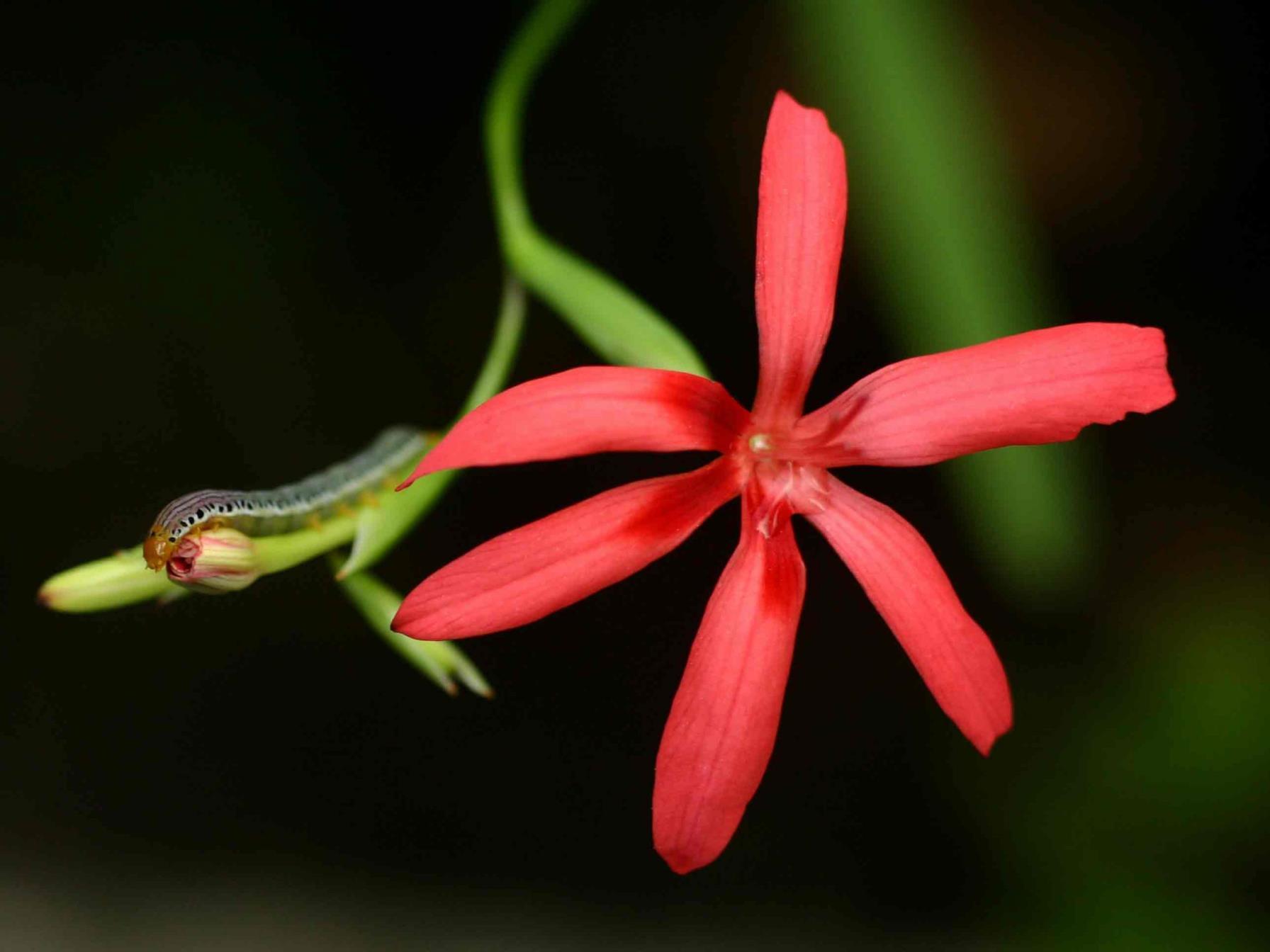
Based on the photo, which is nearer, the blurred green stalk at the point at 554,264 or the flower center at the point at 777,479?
the flower center at the point at 777,479

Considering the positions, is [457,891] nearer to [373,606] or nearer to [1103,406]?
[373,606]

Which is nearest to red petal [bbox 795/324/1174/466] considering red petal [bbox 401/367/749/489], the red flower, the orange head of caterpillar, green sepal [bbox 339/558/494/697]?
the red flower

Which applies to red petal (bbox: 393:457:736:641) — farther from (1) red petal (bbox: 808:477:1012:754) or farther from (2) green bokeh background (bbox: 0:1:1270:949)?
(2) green bokeh background (bbox: 0:1:1270:949)

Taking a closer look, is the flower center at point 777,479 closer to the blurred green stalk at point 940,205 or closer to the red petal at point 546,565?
the red petal at point 546,565

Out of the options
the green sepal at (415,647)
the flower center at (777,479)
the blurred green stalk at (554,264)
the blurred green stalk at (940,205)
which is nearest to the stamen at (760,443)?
the flower center at (777,479)

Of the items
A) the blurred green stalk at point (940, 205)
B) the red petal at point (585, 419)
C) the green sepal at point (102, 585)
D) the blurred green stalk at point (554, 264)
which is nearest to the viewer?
the red petal at point (585, 419)

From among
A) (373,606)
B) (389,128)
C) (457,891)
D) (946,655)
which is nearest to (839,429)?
(946,655)

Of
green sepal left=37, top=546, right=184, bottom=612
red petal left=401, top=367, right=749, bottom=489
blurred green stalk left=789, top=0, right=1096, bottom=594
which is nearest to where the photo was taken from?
red petal left=401, top=367, right=749, bottom=489
